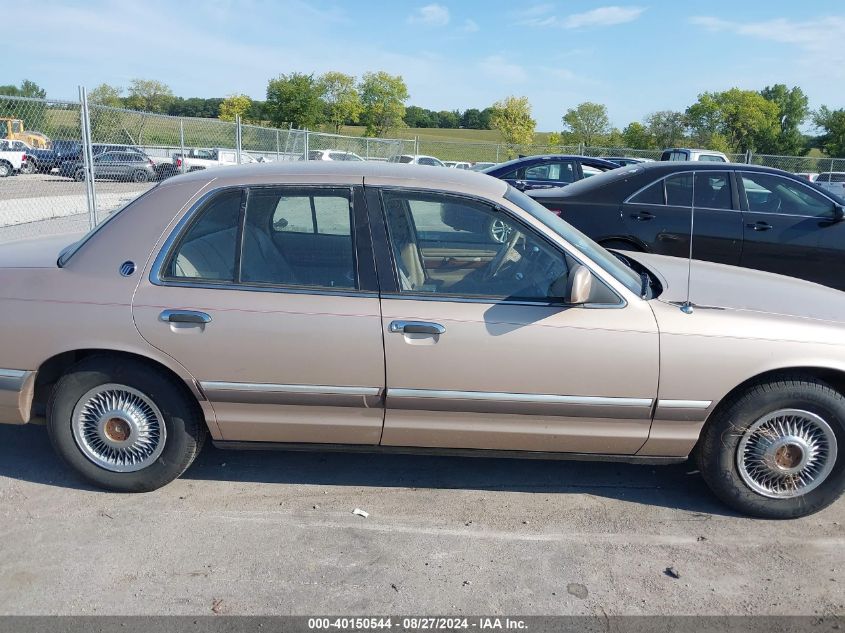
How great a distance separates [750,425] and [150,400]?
2.95 meters

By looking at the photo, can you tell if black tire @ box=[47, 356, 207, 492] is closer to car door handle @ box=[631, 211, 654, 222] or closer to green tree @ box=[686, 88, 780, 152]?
car door handle @ box=[631, 211, 654, 222]

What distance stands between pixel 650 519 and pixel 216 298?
2421 mm

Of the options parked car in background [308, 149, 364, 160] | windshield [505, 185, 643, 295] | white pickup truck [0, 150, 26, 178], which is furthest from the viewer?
parked car in background [308, 149, 364, 160]

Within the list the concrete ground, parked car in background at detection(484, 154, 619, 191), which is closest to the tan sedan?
the concrete ground

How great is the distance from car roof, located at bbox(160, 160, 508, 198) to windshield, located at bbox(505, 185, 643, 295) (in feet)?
0.38

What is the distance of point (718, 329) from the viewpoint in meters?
3.26

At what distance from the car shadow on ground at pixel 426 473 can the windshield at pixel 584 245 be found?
3.78 ft

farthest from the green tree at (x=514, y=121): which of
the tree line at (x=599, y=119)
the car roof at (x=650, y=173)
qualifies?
the car roof at (x=650, y=173)

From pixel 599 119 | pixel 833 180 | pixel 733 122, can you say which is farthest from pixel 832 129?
pixel 833 180

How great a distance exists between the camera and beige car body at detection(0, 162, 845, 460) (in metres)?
3.25

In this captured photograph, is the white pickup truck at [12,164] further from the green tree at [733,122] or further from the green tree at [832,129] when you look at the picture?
the green tree at [832,129]

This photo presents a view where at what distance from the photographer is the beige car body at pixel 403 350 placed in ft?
10.7

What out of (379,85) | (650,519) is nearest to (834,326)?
(650,519)

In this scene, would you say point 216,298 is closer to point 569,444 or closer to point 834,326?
point 569,444
